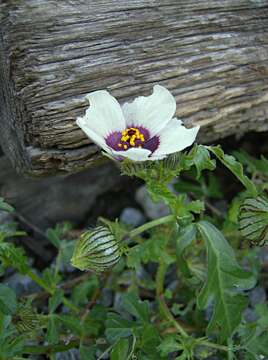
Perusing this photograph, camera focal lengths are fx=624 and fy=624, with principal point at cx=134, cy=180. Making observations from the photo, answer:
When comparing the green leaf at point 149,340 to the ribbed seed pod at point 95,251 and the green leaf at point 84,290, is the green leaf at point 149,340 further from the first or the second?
the green leaf at point 84,290

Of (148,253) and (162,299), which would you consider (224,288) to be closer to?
(148,253)

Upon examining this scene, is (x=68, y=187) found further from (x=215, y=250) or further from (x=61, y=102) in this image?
(x=215, y=250)

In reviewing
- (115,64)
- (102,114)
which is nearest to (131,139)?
(102,114)

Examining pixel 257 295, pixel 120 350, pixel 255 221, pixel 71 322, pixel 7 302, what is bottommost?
pixel 257 295

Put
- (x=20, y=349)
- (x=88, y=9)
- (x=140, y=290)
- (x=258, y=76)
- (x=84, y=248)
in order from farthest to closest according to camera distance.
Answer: (x=140, y=290), (x=258, y=76), (x=88, y=9), (x=20, y=349), (x=84, y=248)

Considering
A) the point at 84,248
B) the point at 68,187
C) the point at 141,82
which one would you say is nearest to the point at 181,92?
the point at 141,82
